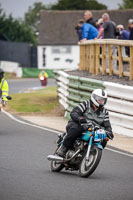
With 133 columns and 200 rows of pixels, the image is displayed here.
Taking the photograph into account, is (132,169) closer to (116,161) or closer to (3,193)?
(116,161)

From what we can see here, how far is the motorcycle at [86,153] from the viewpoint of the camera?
32.2 ft

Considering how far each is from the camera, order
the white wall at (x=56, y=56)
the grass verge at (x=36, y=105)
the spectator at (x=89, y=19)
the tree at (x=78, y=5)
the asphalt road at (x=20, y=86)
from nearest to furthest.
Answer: the spectator at (x=89, y=19), the grass verge at (x=36, y=105), the asphalt road at (x=20, y=86), the white wall at (x=56, y=56), the tree at (x=78, y=5)

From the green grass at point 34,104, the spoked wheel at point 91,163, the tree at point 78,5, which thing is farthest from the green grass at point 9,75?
the spoked wheel at point 91,163

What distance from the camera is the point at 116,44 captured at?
17938 millimetres

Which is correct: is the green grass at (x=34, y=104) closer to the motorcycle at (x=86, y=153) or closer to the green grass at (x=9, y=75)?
the motorcycle at (x=86, y=153)

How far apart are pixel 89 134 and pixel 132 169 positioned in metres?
1.56

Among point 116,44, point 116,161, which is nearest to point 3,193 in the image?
point 116,161

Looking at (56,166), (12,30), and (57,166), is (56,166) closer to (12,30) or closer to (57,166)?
(57,166)

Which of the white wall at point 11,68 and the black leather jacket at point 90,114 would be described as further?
the white wall at point 11,68

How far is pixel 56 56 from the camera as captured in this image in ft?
303

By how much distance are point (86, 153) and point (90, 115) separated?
2.03 ft

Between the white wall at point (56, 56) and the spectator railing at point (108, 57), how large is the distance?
69.6 metres

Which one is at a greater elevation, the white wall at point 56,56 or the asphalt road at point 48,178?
the asphalt road at point 48,178

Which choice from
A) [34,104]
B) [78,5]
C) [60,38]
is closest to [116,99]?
[34,104]
